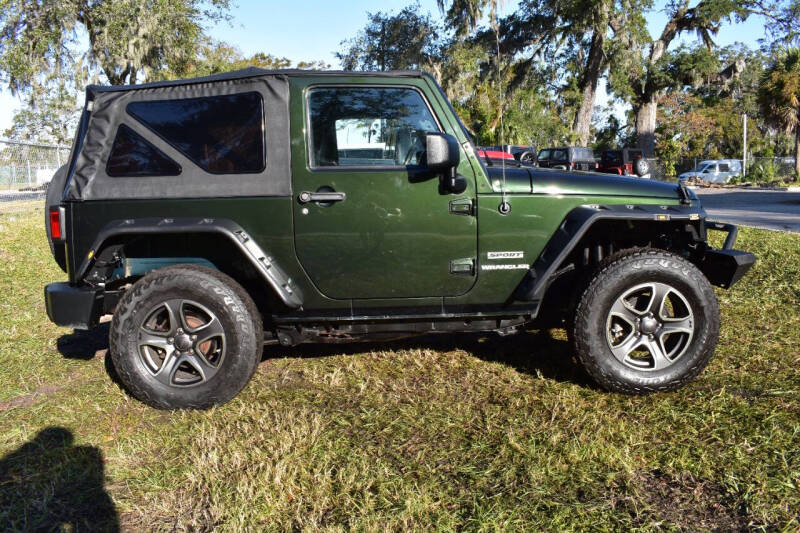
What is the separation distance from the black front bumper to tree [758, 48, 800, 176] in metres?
33.2

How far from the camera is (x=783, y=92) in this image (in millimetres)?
28469

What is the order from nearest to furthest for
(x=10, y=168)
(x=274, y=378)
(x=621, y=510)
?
(x=621, y=510)
(x=274, y=378)
(x=10, y=168)

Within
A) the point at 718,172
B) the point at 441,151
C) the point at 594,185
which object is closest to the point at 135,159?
the point at 441,151

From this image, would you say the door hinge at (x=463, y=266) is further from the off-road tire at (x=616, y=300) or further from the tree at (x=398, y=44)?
the tree at (x=398, y=44)

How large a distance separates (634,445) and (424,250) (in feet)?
4.92

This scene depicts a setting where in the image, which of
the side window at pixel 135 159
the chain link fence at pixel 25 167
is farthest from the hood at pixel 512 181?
the chain link fence at pixel 25 167

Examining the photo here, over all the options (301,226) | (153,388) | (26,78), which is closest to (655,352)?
(301,226)

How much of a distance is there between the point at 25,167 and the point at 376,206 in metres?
14.3

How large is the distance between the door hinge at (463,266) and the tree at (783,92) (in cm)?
3179

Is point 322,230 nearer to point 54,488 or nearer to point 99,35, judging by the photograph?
point 54,488

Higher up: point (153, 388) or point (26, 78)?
point (26, 78)

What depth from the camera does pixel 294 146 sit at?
340 centimetres

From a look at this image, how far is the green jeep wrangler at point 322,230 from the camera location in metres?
3.38

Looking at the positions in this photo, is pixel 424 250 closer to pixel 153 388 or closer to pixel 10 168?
pixel 153 388
